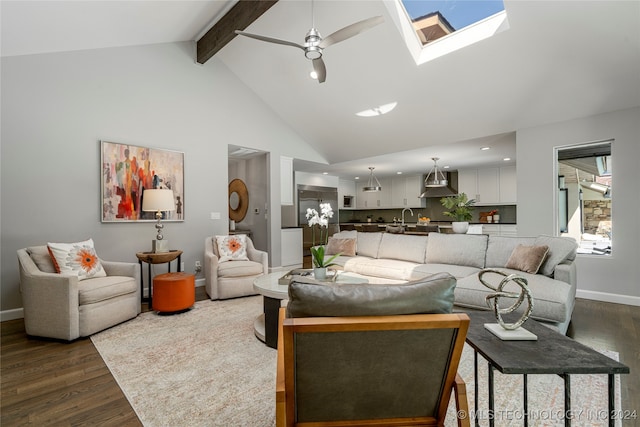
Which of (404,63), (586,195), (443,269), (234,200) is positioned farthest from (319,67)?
(234,200)

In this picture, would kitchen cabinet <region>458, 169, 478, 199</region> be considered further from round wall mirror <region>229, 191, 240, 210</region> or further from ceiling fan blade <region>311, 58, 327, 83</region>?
ceiling fan blade <region>311, 58, 327, 83</region>

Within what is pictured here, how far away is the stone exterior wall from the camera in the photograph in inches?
150

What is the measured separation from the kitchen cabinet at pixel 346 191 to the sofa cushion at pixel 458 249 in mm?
5539

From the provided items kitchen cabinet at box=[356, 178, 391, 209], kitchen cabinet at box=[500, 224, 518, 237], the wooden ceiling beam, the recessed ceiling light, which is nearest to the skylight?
the recessed ceiling light

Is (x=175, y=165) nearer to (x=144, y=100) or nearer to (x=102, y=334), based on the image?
(x=144, y=100)

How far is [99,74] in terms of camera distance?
3.78 metres

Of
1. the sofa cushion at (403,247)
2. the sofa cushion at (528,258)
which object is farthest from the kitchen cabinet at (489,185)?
the sofa cushion at (528,258)

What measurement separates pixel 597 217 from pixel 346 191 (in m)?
6.35

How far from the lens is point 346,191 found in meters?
9.59

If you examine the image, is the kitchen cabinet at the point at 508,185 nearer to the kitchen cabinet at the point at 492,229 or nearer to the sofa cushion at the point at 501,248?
the kitchen cabinet at the point at 492,229

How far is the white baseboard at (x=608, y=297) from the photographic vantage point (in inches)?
140

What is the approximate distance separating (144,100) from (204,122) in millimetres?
879

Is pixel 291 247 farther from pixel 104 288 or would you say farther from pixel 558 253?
pixel 558 253

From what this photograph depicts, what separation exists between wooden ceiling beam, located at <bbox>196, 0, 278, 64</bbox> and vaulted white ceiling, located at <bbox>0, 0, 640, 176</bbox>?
13 centimetres
